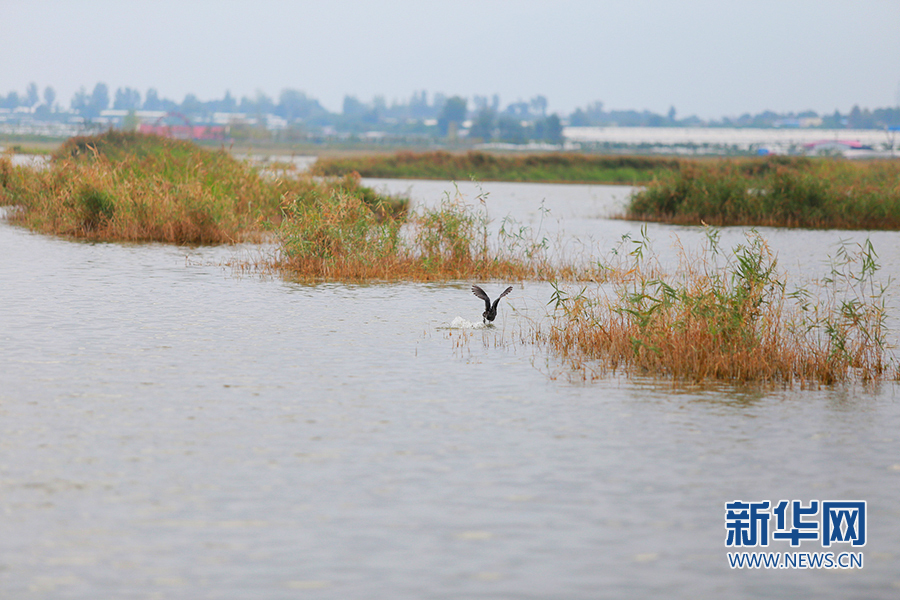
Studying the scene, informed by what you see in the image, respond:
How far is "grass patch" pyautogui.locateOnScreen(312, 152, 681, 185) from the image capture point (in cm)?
7938

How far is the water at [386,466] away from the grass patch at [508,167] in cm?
6361

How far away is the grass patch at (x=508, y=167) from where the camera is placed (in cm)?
7938

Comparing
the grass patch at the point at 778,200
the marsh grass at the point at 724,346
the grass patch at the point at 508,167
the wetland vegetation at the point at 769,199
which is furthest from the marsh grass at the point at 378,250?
the grass patch at the point at 508,167

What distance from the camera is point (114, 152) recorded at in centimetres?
3822

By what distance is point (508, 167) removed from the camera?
80.3 m

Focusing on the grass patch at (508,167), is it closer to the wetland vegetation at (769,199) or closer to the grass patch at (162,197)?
the wetland vegetation at (769,199)

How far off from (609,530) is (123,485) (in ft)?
12.9

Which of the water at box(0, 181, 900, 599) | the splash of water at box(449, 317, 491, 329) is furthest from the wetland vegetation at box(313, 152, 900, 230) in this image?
the water at box(0, 181, 900, 599)

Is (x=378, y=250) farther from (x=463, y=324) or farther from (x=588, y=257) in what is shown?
(x=588, y=257)

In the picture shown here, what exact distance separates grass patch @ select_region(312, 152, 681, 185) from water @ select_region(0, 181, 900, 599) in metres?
63.6

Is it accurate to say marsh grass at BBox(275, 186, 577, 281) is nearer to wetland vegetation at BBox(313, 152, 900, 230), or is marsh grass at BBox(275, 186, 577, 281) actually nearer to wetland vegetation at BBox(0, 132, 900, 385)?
wetland vegetation at BBox(0, 132, 900, 385)

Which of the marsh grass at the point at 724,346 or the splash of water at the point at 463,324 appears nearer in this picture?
the marsh grass at the point at 724,346

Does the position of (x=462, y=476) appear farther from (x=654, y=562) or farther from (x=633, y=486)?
(x=654, y=562)

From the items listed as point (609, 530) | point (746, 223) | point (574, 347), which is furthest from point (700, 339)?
point (746, 223)
